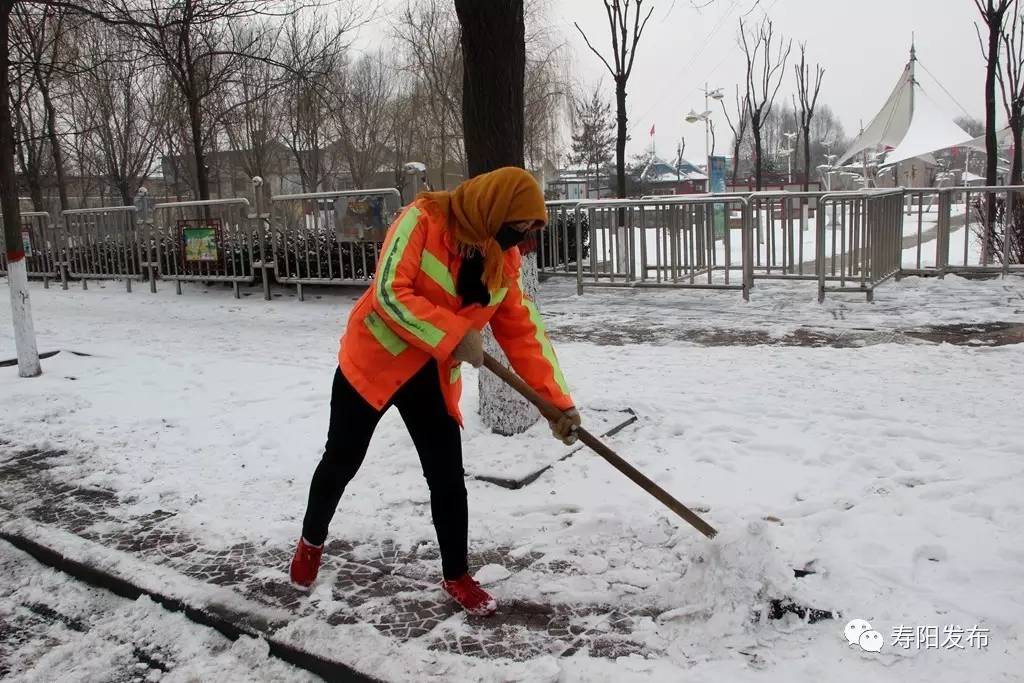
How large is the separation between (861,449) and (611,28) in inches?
590

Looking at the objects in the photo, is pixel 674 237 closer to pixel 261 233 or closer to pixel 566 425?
pixel 261 233

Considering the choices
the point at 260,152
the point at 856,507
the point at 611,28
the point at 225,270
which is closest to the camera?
the point at 856,507

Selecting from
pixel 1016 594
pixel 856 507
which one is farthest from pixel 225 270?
pixel 1016 594

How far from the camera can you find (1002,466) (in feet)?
13.2

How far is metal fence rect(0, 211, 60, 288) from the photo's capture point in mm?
14617

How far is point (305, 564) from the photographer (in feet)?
10.6

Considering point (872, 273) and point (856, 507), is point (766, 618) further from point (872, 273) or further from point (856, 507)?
point (872, 273)

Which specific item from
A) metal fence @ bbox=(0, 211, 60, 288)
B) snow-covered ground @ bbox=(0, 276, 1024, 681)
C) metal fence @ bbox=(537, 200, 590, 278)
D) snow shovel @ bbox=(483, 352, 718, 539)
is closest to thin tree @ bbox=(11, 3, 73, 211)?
metal fence @ bbox=(0, 211, 60, 288)

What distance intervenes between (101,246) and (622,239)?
8303 millimetres

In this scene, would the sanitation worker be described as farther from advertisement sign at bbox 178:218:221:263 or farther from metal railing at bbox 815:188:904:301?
advertisement sign at bbox 178:218:221:263

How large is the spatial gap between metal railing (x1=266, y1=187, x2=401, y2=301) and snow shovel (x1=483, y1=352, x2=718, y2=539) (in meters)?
7.18

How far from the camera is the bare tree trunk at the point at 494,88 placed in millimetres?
4637

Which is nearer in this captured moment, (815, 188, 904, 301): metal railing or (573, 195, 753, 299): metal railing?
(815, 188, 904, 301): metal railing

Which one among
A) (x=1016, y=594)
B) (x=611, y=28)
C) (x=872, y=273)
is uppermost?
(x=611, y=28)
